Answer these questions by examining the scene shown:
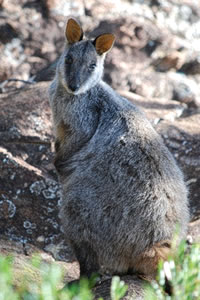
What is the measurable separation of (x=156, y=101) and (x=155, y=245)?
15.0 ft

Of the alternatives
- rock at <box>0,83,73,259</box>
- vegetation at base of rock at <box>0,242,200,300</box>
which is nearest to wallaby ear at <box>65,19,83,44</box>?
rock at <box>0,83,73,259</box>

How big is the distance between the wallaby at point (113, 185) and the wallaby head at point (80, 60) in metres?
0.01

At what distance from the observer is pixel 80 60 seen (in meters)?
5.75

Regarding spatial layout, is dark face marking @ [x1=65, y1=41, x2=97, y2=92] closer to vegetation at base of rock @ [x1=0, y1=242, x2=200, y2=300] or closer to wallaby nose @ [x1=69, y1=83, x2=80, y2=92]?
wallaby nose @ [x1=69, y1=83, x2=80, y2=92]

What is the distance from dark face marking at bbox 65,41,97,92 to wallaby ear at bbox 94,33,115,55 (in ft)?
0.27

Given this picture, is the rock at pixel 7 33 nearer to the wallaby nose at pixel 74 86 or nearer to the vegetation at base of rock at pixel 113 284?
the wallaby nose at pixel 74 86

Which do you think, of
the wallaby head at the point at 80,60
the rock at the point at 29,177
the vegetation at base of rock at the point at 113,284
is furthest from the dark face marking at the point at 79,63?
the vegetation at base of rock at the point at 113,284

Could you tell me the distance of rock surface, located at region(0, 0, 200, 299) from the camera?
6621 millimetres

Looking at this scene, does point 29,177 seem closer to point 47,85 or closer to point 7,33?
point 47,85

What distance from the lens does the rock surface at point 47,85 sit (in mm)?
6621

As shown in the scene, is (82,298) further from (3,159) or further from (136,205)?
(3,159)

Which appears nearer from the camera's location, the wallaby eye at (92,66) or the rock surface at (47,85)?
the wallaby eye at (92,66)

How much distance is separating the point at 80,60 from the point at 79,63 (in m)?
0.04

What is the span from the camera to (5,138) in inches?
288
